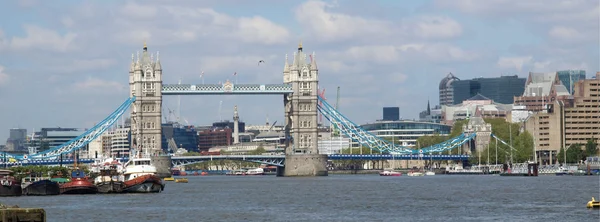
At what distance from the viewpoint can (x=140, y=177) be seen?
119 m

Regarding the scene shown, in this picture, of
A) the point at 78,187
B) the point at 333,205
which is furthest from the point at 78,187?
the point at 333,205

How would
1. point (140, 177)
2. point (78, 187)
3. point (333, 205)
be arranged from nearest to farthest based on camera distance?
point (333, 205) < point (78, 187) < point (140, 177)

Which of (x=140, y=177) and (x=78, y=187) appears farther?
(x=140, y=177)

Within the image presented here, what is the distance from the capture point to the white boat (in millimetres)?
118188

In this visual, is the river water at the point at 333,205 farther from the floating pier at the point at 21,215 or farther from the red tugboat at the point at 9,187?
the floating pier at the point at 21,215

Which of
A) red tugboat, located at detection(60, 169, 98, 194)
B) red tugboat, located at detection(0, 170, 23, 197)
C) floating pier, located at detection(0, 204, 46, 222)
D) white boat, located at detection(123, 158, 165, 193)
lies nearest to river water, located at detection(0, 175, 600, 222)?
red tugboat, located at detection(60, 169, 98, 194)

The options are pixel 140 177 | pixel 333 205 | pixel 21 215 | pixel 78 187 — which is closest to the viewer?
pixel 21 215

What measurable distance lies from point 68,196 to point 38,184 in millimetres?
2754

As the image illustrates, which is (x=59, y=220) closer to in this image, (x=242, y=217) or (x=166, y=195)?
(x=242, y=217)

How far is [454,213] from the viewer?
8638cm

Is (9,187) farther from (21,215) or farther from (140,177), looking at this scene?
(21,215)

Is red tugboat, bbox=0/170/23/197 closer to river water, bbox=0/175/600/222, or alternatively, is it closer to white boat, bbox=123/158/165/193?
river water, bbox=0/175/600/222

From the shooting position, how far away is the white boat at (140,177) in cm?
11819

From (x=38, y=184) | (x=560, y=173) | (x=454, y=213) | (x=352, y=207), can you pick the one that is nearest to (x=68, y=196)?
(x=38, y=184)
